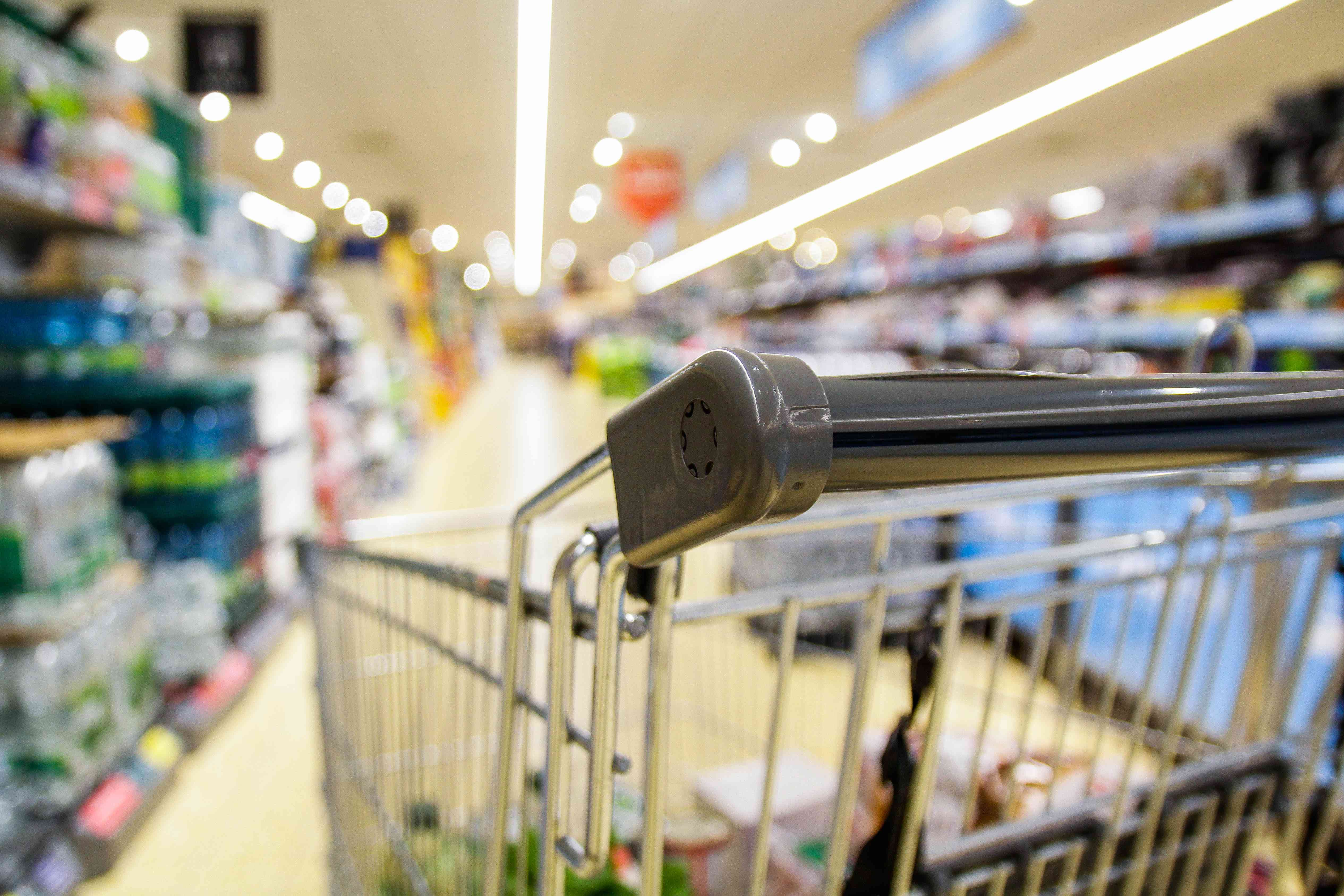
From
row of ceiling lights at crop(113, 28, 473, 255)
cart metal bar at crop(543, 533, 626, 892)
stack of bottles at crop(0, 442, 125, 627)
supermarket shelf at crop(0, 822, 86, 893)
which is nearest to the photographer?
cart metal bar at crop(543, 533, 626, 892)

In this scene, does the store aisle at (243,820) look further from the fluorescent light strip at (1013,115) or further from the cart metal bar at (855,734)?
the fluorescent light strip at (1013,115)

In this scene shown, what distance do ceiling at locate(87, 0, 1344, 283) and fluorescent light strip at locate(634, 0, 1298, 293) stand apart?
0.10 meters

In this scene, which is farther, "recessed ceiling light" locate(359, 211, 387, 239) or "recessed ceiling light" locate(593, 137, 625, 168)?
"recessed ceiling light" locate(359, 211, 387, 239)

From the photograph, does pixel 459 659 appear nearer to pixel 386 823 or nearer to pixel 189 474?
pixel 386 823

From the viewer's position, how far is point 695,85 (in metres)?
5.02

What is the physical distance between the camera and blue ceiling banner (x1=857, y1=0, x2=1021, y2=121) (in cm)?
307

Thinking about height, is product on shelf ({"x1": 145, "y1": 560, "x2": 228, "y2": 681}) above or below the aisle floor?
above

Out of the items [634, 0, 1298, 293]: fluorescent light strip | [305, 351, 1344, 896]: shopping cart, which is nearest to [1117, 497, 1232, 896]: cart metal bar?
[305, 351, 1344, 896]: shopping cart

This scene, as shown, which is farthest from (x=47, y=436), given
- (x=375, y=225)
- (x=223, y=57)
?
(x=375, y=225)

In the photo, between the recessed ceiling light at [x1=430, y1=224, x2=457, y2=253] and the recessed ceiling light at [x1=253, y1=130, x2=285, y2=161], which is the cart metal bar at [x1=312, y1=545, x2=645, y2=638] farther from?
the recessed ceiling light at [x1=430, y1=224, x2=457, y2=253]

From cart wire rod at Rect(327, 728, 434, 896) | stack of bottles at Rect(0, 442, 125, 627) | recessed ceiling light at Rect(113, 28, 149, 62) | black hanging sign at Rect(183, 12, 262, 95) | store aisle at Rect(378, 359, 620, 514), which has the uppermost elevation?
recessed ceiling light at Rect(113, 28, 149, 62)

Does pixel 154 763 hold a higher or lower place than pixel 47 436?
lower

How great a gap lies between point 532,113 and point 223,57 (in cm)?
240

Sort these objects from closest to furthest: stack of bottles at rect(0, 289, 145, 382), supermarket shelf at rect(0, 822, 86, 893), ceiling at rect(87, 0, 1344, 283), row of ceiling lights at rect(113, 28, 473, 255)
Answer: supermarket shelf at rect(0, 822, 86, 893) → stack of bottles at rect(0, 289, 145, 382) → ceiling at rect(87, 0, 1344, 283) → row of ceiling lights at rect(113, 28, 473, 255)
